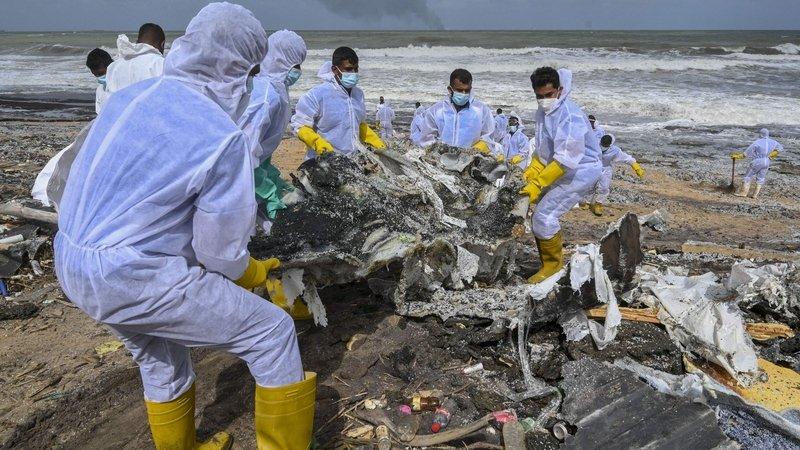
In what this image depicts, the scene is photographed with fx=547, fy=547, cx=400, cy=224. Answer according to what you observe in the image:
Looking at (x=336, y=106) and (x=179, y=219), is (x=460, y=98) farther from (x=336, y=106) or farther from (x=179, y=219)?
(x=179, y=219)

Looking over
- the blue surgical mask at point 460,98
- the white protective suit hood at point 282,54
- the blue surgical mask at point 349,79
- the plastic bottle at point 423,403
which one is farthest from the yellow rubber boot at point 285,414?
the blue surgical mask at point 460,98

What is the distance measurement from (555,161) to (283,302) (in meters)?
2.75

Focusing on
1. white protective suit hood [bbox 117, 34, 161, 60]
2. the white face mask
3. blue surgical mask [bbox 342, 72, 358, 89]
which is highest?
white protective suit hood [bbox 117, 34, 161, 60]

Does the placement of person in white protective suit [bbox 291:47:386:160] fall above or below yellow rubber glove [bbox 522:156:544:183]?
above

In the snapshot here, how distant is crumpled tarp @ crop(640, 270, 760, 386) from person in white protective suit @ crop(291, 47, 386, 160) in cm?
307

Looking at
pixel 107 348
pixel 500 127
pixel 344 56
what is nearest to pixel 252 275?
pixel 107 348

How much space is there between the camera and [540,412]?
3.14 m

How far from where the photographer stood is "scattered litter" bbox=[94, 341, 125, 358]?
394 cm

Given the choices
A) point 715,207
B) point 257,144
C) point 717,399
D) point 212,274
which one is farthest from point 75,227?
point 715,207

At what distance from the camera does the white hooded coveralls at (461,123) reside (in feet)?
21.7

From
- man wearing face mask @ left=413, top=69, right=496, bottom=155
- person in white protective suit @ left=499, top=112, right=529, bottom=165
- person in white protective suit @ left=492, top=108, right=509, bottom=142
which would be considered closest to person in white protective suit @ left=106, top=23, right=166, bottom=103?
man wearing face mask @ left=413, top=69, right=496, bottom=155

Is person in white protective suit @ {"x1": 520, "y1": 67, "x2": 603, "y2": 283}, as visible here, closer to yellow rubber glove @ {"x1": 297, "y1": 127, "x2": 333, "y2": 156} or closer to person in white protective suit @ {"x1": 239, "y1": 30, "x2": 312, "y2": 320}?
yellow rubber glove @ {"x1": 297, "y1": 127, "x2": 333, "y2": 156}

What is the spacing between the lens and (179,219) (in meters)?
2.09

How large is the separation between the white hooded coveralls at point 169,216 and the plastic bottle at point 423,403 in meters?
1.19
